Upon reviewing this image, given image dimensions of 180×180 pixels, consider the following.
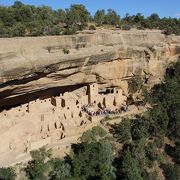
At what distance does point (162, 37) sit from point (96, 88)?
410 cm

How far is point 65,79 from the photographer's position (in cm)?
1588

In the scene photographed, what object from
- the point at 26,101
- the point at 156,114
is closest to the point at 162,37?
the point at 156,114

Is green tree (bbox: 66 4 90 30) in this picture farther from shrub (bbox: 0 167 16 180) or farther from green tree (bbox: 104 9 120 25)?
shrub (bbox: 0 167 16 180)

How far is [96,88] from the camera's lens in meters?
17.7

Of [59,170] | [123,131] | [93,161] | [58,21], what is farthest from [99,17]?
[59,170]

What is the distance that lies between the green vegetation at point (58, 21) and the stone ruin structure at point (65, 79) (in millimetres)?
2132

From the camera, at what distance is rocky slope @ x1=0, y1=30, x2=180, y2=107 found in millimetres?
13482

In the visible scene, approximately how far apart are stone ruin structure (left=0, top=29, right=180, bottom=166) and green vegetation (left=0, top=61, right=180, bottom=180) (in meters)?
0.58

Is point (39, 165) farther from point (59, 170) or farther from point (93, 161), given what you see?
point (93, 161)

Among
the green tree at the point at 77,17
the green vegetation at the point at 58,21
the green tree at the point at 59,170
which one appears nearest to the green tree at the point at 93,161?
the green tree at the point at 59,170

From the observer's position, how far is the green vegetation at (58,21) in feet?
60.0

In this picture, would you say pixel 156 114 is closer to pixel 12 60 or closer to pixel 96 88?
pixel 96 88

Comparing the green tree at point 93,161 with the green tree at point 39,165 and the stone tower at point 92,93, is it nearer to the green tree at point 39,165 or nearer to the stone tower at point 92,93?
the green tree at point 39,165

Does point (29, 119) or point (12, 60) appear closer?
point (12, 60)
